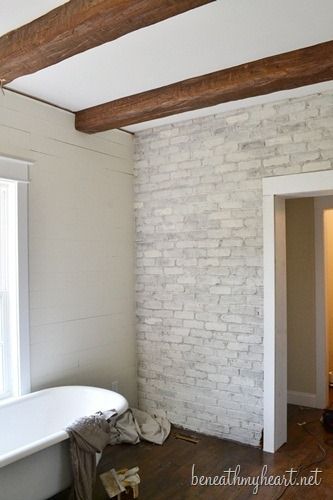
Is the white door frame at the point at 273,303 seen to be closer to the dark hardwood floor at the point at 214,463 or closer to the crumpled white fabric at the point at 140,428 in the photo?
the dark hardwood floor at the point at 214,463

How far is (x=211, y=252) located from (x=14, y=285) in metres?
1.69

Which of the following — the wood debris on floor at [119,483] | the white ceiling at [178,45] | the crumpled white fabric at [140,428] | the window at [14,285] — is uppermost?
the white ceiling at [178,45]

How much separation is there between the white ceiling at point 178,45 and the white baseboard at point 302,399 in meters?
3.10

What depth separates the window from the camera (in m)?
3.08

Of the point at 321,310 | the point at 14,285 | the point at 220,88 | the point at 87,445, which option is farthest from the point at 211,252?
the point at 87,445

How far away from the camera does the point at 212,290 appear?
366 cm

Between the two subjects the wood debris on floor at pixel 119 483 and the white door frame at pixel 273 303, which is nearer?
the wood debris on floor at pixel 119 483

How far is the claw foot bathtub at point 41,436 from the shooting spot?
7.13ft

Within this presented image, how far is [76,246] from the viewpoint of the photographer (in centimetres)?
359

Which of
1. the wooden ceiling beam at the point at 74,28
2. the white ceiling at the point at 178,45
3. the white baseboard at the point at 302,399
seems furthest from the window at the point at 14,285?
the white baseboard at the point at 302,399

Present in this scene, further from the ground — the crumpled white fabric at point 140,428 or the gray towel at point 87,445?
the gray towel at point 87,445

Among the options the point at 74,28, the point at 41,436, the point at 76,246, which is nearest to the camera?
the point at 74,28

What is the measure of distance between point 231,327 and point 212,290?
1.20 feet

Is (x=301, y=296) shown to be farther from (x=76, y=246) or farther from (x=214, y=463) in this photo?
(x=76, y=246)
